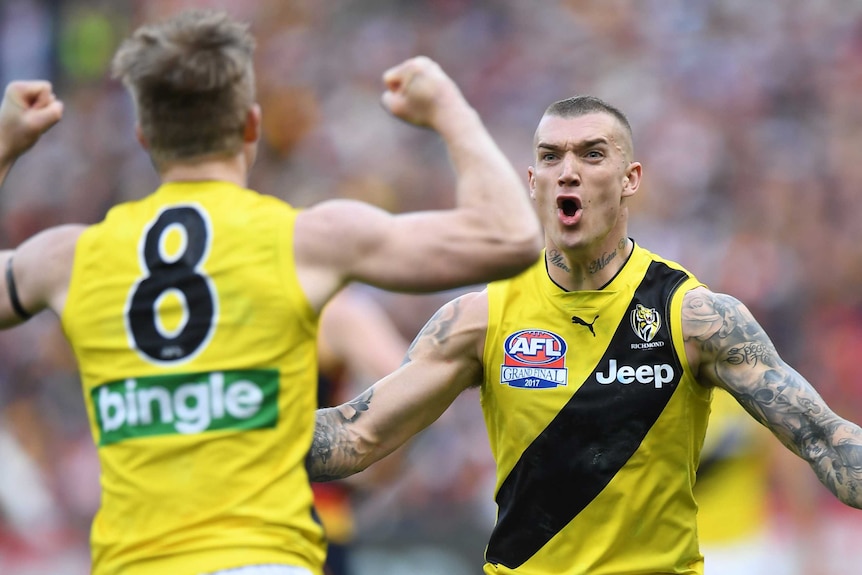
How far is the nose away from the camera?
5.42m

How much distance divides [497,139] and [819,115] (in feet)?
10.5

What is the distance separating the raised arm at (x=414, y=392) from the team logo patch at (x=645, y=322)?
62 cm

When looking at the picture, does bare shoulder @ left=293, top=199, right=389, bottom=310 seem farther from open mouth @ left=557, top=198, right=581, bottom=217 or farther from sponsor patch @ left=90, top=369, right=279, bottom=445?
open mouth @ left=557, top=198, right=581, bottom=217

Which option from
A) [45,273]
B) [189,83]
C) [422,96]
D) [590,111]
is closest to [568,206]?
[590,111]

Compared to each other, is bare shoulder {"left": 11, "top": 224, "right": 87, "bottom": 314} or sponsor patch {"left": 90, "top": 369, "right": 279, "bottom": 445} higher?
Answer: bare shoulder {"left": 11, "top": 224, "right": 87, "bottom": 314}

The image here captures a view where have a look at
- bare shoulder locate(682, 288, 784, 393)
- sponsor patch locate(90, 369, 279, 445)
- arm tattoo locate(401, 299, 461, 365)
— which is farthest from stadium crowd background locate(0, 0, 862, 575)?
sponsor patch locate(90, 369, 279, 445)

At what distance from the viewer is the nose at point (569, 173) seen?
17.8ft

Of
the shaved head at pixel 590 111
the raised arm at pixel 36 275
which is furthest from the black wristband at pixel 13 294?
the shaved head at pixel 590 111

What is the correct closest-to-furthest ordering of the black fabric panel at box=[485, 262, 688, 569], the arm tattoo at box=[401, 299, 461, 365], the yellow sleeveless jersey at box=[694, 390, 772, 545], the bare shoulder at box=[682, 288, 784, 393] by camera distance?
the bare shoulder at box=[682, 288, 784, 393] < the black fabric panel at box=[485, 262, 688, 569] < the arm tattoo at box=[401, 299, 461, 365] < the yellow sleeveless jersey at box=[694, 390, 772, 545]

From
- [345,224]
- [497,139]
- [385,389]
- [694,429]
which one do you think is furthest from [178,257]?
[497,139]

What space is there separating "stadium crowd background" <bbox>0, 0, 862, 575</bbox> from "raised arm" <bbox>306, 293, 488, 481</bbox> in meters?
4.81

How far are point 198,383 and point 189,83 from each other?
797mm

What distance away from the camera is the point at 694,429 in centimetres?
514

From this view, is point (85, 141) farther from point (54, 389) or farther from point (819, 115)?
point (819, 115)
